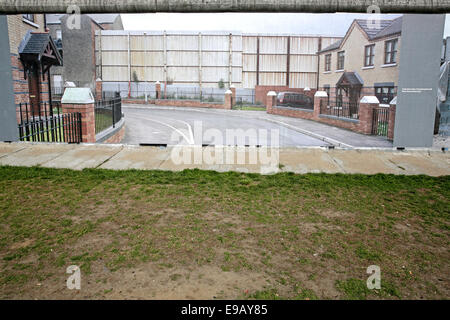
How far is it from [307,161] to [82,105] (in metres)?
6.10

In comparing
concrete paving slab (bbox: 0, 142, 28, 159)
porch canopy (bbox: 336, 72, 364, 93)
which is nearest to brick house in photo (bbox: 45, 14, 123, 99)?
porch canopy (bbox: 336, 72, 364, 93)

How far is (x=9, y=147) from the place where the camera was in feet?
27.9

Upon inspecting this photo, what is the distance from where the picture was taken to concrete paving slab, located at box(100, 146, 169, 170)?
744cm

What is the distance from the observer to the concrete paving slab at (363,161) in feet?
23.8

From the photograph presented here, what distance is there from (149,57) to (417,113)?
35.7 m

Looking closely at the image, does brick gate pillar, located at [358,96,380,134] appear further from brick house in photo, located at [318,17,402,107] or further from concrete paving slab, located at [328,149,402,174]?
concrete paving slab, located at [328,149,402,174]

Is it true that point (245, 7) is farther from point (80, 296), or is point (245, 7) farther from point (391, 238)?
point (80, 296)

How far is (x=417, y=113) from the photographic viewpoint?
9320 millimetres

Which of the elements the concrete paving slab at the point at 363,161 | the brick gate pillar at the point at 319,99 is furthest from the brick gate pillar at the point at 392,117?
the brick gate pillar at the point at 319,99

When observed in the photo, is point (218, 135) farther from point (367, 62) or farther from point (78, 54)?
point (78, 54)

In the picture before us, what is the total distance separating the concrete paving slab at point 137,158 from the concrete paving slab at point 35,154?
1364mm

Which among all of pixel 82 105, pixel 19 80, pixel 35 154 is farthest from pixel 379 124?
pixel 19 80
